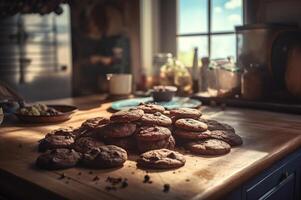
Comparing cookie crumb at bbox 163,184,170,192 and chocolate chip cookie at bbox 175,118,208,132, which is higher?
chocolate chip cookie at bbox 175,118,208,132

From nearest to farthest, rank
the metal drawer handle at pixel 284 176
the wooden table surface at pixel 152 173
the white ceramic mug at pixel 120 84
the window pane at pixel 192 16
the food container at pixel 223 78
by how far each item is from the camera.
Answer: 1. the wooden table surface at pixel 152 173
2. the metal drawer handle at pixel 284 176
3. the food container at pixel 223 78
4. the white ceramic mug at pixel 120 84
5. the window pane at pixel 192 16

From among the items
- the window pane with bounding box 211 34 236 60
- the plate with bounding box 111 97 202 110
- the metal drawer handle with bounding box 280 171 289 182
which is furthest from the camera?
the window pane with bounding box 211 34 236 60

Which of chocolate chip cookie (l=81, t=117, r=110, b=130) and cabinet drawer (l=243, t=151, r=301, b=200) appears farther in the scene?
chocolate chip cookie (l=81, t=117, r=110, b=130)

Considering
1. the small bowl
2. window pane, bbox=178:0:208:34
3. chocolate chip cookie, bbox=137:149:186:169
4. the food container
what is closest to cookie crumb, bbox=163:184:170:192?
chocolate chip cookie, bbox=137:149:186:169

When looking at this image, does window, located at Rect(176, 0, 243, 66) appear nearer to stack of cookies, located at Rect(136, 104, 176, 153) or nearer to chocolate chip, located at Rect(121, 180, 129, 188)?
stack of cookies, located at Rect(136, 104, 176, 153)

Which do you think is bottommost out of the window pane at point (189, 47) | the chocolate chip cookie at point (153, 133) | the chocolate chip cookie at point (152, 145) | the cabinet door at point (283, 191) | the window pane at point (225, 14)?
the cabinet door at point (283, 191)

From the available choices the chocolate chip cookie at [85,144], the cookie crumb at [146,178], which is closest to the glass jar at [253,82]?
the chocolate chip cookie at [85,144]

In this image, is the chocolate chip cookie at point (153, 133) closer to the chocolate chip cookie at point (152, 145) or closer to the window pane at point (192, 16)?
the chocolate chip cookie at point (152, 145)
